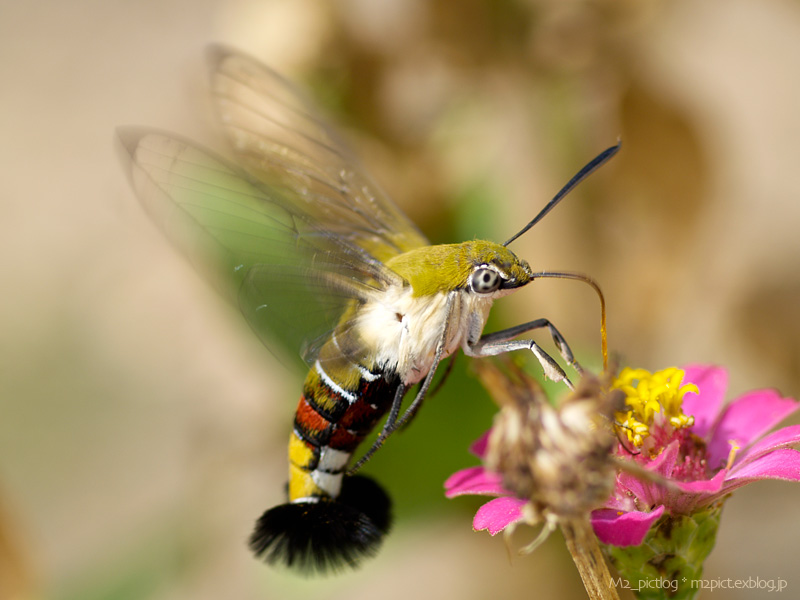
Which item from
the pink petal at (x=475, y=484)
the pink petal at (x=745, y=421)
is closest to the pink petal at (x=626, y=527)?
the pink petal at (x=475, y=484)

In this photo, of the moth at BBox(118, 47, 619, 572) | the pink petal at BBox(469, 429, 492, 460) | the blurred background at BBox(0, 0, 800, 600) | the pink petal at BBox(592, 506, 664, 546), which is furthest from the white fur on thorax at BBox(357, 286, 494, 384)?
the blurred background at BBox(0, 0, 800, 600)

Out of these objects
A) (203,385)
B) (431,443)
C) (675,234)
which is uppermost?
(675,234)

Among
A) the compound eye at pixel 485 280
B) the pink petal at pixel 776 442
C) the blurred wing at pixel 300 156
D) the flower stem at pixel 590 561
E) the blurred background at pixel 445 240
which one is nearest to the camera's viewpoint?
the flower stem at pixel 590 561

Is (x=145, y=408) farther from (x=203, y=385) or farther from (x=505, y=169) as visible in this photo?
(x=505, y=169)

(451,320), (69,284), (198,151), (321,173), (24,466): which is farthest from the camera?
(69,284)

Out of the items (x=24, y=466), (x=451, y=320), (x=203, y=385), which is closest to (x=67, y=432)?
(x=24, y=466)

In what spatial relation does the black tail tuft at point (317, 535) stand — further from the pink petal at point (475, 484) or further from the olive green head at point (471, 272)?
the olive green head at point (471, 272)

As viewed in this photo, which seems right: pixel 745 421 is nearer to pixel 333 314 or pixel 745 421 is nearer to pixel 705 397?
pixel 705 397
